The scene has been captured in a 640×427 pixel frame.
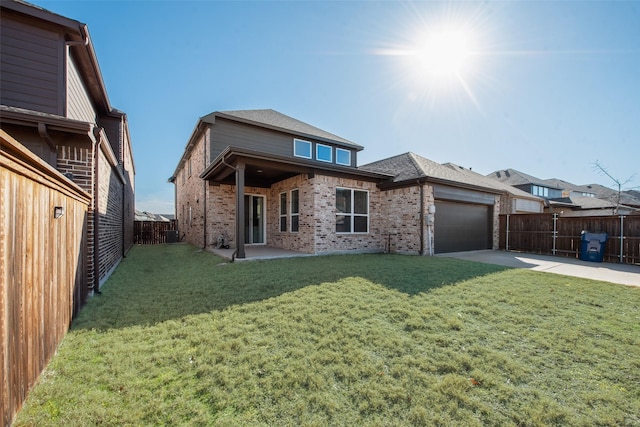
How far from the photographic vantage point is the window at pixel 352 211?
964cm

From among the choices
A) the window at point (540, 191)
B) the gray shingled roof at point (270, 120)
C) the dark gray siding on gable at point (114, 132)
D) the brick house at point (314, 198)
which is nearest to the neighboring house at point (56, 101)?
the brick house at point (314, 198)

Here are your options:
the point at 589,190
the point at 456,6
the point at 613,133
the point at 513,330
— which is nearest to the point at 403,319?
the point at 513,330

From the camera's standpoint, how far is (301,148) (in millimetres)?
12922

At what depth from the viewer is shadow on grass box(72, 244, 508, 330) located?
373 cm

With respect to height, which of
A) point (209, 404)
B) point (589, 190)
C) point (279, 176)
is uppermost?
point (589, 190)

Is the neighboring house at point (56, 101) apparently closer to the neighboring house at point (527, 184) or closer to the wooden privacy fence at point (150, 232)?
the wooden privacy fence at point (150, 232)

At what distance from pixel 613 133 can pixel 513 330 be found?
55.5ft

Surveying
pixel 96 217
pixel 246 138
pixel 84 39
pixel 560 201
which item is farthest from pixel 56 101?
pixel 560 201

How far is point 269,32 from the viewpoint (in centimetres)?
793

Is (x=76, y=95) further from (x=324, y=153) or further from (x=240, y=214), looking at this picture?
(x=324, y=153)

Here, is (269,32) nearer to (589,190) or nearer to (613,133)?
(613,133)

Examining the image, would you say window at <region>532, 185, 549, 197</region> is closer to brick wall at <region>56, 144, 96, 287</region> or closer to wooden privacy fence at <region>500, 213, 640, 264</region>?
wooden privacy fence at <region>500, 213, 640, 264</region>

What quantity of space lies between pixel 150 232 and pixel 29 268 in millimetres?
17187

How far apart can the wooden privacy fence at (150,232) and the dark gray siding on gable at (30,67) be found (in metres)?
12.7
